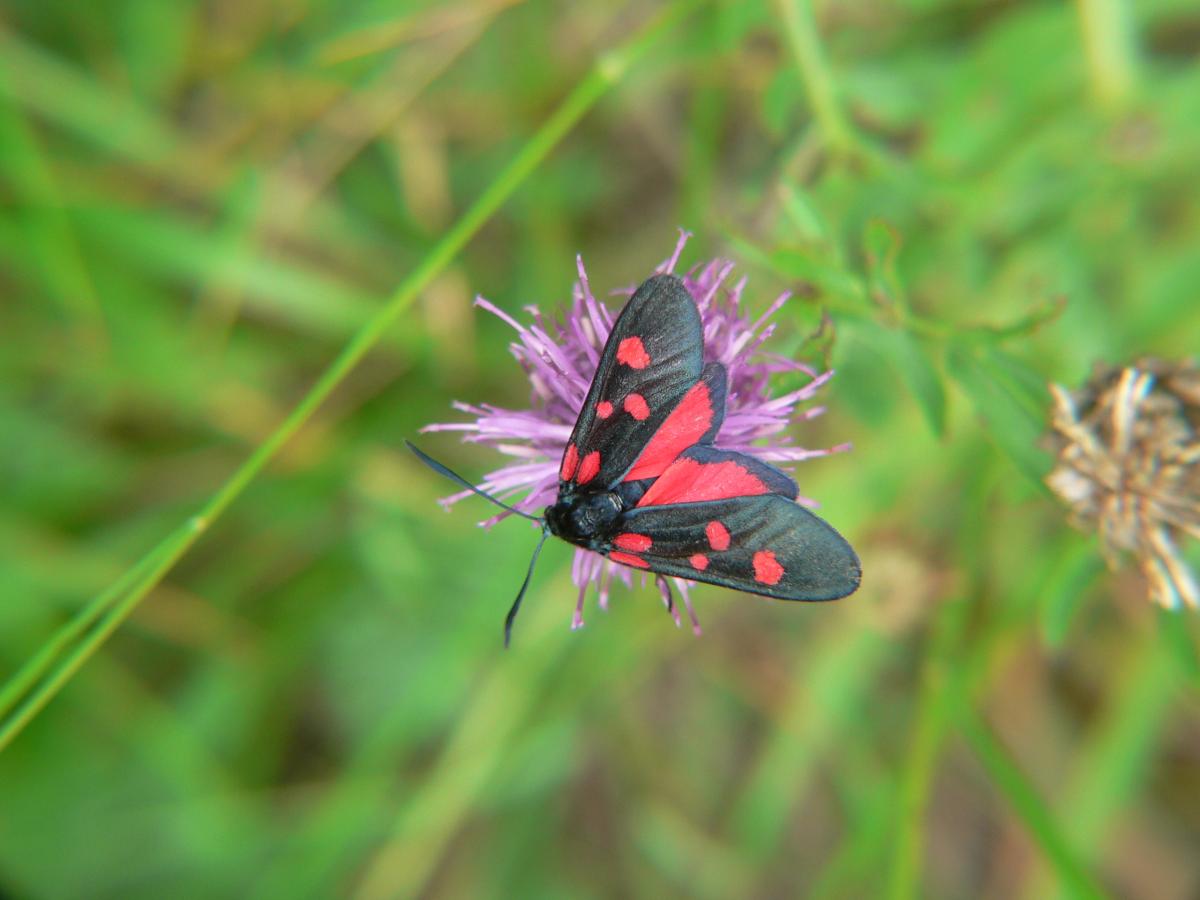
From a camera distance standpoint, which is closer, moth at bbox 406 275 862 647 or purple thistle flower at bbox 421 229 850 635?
moth at bbox 406 275 862 647

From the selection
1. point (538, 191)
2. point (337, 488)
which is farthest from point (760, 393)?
point (337, 488)

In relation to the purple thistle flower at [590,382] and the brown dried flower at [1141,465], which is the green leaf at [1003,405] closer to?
the brown dried flower at [1141,465]

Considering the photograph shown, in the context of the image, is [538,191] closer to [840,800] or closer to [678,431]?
[678,431]

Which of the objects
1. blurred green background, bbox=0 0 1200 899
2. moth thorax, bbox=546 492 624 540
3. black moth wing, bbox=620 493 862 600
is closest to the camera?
black moth wing, bbox=620 493 862 600

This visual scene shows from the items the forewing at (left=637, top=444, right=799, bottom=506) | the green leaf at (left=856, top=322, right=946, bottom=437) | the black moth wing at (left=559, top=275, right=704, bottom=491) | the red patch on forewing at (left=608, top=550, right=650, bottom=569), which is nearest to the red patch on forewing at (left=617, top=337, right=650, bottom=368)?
the black moth wing at (left=559, top=275, right=704, bottom=491)

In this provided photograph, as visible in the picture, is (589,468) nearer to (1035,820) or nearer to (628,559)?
(628,559)

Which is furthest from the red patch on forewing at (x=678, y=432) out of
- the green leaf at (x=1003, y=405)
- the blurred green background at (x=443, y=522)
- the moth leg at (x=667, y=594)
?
the blurred green background at (x=443, y=522)

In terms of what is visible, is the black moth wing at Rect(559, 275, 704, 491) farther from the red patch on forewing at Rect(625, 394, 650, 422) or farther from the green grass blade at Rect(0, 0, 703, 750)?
the green grass blade at Rect(0, 0, 703, 750)
